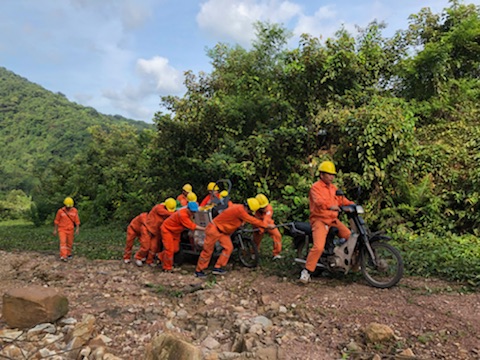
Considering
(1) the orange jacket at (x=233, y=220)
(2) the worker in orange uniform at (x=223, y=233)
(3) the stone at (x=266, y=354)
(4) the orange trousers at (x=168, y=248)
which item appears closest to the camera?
(3) the stone at (x=266, y=354)

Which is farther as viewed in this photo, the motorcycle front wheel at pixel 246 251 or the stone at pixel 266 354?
the motorcycle front wheel at pixel 246 251

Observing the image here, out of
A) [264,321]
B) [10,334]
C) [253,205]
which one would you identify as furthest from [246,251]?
[10,334]

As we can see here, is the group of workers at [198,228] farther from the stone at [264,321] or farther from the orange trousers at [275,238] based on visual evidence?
the stone at [264,321]

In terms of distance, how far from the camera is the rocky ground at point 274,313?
3.58m

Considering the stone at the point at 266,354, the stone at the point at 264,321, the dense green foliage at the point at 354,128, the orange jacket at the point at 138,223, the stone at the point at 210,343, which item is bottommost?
the stone at the point at 210,343

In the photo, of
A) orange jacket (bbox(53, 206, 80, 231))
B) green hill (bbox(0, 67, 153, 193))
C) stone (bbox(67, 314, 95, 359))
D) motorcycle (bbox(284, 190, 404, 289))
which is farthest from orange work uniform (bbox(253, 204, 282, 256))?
green hill (bbox(0, 67, 153, 193))

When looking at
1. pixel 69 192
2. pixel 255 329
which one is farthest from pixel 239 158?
pixel 69 192

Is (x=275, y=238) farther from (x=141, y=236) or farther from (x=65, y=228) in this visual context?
(x=65, y=228)

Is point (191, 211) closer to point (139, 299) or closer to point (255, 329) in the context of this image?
point (139, 299)

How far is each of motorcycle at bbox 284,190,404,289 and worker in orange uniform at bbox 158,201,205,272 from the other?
2.59 meters

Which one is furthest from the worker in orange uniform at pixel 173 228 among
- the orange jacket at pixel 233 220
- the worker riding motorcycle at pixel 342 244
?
the worker riding motorcycle at pixel 342 244

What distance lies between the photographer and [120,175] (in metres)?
20.0

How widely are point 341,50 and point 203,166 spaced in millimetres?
5053

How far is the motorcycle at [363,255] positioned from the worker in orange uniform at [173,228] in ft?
8.50
